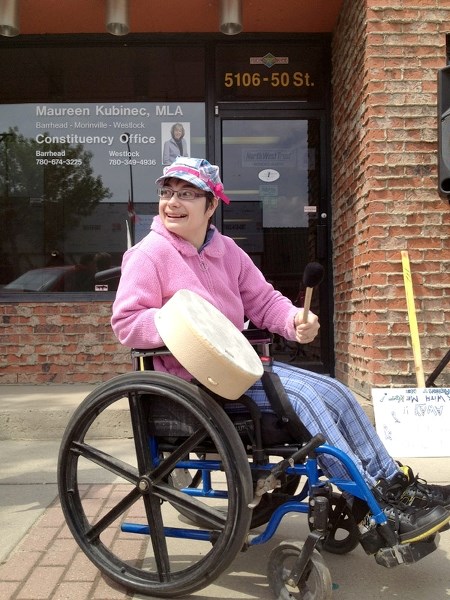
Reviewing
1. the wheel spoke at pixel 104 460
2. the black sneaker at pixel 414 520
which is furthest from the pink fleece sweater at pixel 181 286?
the black sneaker at pixel 414 520

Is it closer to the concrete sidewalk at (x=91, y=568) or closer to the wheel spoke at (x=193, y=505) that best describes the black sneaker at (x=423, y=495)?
the concrete sidewalk at (x=91, y=568)

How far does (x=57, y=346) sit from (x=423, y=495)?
13.3 feet

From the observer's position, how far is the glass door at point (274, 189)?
228 inches

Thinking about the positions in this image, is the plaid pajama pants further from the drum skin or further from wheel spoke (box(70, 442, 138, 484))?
wheel spoke (box(70, 442, 138, 484))

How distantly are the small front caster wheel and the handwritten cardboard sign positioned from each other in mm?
1997

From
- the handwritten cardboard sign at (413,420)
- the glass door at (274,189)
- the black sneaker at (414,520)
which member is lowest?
the handwritten cardboard sign at (413,420)

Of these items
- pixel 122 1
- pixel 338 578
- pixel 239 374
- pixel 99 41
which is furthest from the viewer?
pixel 99 41

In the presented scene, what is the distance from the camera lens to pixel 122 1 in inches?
198

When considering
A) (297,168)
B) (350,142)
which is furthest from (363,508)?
(297,168)

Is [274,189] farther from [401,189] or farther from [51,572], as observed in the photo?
[51,572]

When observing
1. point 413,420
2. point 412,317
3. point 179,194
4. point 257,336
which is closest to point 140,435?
point 257,336

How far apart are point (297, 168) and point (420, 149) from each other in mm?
1515

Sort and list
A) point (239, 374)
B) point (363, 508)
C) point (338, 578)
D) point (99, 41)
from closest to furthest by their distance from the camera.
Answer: point (239, 374) → point (363, 508) → point (338, 578) → point (99, 41)

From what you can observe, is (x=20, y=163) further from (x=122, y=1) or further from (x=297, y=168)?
(x=297, y=168)
